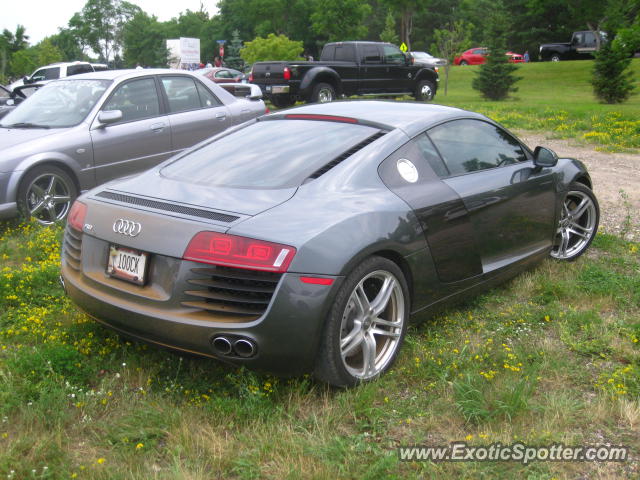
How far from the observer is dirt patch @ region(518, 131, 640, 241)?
681 centimetres

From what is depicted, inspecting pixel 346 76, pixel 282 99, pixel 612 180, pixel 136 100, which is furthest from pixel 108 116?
pixel 346 76

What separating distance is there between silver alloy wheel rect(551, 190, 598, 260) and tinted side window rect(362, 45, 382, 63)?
15098 mm

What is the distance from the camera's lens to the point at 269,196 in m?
3.31

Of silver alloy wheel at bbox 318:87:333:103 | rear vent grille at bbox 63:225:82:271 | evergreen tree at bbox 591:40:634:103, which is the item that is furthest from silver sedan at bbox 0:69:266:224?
evergreen tree at bbox 591:40:634:103

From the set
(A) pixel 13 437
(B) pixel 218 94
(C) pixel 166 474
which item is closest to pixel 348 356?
(C) pixel 166 474

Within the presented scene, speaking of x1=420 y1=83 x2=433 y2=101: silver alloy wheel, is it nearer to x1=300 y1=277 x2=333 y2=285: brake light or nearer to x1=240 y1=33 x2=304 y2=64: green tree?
x1=240 y1=33 x2=304 y2=64: green tree

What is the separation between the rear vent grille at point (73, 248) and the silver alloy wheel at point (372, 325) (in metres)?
1.48

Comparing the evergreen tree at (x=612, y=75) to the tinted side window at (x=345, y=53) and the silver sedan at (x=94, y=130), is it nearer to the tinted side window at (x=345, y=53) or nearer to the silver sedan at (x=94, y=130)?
the tinted side window at (x=345, y=53)

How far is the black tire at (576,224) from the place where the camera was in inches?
213

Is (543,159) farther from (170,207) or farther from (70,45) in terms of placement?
(70,45)

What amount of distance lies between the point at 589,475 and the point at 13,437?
2.47m

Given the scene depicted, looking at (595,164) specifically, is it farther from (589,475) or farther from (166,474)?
(166,474)

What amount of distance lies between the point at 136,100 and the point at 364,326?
5.23 meters

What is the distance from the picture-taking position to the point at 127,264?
3.20 metres
